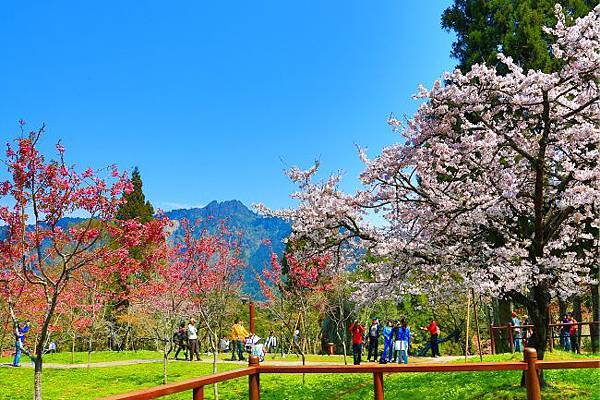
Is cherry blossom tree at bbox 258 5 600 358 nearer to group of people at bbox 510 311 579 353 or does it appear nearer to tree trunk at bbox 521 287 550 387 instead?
tree trunk at bbox 521 287 550 387

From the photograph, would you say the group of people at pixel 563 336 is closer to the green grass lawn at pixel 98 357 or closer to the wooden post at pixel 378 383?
the wooden post at pixel 378 383

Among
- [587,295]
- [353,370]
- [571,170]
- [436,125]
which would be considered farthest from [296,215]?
[587,295]

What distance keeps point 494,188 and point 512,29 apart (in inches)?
358

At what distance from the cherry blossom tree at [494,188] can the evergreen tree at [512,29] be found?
6.28 m

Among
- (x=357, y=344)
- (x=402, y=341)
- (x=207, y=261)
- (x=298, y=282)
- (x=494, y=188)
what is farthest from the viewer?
(x=298, y=282)

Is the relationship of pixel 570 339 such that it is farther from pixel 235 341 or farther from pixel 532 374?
pixel 532 374

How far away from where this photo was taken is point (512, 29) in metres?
16.1

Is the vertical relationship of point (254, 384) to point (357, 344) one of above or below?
above

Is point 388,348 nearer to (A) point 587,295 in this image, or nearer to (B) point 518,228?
(B) point 518,228

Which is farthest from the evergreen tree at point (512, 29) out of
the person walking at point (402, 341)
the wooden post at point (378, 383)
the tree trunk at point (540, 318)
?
the wooden post at point (378, 383)

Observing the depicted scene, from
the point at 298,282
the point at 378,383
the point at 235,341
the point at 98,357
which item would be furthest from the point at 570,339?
the point at 98,357

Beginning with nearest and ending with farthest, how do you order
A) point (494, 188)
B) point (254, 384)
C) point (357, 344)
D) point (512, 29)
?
1. point (254, 384)
2. point (494, 188)
3. point (512, 29)
4. point (357, 344)

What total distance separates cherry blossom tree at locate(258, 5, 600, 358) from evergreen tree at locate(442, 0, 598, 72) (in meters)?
6.28

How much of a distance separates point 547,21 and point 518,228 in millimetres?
9221
